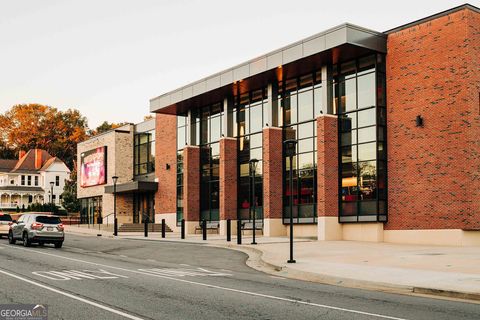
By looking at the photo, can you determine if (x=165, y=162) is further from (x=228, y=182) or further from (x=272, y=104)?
(x=272, y=104)

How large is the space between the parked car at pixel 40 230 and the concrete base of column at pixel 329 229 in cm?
1404

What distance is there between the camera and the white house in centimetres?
9875

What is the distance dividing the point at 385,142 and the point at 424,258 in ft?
38.1

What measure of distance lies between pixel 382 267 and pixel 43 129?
9988 cm

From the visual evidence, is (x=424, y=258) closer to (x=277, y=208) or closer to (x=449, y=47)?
(x=449, y=47)

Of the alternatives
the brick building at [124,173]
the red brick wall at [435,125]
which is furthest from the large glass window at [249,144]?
the brick building at [124,173]

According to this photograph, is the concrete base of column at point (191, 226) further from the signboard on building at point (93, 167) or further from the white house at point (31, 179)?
the white house at point (31, 179)

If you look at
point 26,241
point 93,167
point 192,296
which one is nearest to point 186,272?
point 192,296

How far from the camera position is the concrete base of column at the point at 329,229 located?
107 ft

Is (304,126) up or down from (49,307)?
up

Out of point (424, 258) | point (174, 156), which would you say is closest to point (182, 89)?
point (174, 156)

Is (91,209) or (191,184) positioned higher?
(191,184)

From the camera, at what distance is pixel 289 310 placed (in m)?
10.2

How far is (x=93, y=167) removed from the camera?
6181 centimetres
